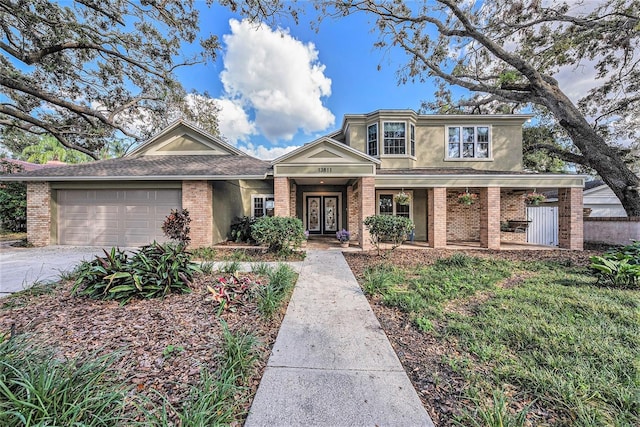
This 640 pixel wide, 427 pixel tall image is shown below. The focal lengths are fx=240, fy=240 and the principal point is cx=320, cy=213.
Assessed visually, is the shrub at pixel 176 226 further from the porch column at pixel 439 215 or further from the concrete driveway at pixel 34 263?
the porch column at pixel 439 215

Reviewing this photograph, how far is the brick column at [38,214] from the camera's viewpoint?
9453 millimetres

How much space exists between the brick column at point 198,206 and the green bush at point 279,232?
2.58 meters

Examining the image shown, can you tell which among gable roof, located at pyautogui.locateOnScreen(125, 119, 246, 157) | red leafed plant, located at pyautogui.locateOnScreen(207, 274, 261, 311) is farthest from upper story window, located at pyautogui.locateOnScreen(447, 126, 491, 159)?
red leafed plant, located at pyautogui.locateOnScreen(207, 274, 261, 311)

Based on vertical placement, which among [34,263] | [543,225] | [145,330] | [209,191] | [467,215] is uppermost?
[209,191]

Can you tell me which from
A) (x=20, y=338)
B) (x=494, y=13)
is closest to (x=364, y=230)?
(x=20, y=338)

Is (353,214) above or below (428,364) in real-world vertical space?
above

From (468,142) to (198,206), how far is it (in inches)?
515

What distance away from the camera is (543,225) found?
36.5 ft

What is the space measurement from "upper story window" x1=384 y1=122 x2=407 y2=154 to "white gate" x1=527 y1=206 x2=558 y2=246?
6.70 metres

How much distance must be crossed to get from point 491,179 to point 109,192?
604 inches

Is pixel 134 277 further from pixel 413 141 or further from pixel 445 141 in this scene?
pixel 445 141

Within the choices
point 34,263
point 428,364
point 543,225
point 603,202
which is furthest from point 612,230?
point 34,263

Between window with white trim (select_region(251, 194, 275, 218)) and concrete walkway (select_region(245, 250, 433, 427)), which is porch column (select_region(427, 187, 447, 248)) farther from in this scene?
window with white trim (select_region(251, 194, 275, 218))

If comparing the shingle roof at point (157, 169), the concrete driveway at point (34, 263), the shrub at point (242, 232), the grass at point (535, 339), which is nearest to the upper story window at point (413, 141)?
the shingle roof at point (157, 169)
